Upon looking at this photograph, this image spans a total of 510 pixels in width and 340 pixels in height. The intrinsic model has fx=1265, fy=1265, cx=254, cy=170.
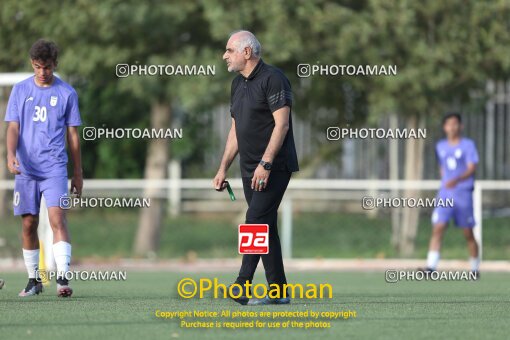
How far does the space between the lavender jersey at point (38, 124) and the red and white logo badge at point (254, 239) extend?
6.10ft

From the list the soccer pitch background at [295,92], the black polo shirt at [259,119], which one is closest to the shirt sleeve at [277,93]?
the black polo shirt at [259,119]

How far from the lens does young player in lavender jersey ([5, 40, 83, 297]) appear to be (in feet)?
34.8

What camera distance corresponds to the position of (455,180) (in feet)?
52.3

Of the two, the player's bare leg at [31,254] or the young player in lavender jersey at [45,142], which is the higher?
the young player in lavender jersey at [45,142]

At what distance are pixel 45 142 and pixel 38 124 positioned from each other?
163 millimetres

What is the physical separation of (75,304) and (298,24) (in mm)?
12036

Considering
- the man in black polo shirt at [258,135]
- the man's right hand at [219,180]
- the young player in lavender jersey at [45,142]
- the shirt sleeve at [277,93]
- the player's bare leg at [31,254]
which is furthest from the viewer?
the player's bare leg at [31,254]

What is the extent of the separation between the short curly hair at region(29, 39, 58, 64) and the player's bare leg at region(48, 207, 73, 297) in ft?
4.11

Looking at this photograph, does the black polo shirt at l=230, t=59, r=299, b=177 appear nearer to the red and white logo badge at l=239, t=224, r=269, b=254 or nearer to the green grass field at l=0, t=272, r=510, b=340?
the red and white logo badge at l=239, t=224, r=269, b=254

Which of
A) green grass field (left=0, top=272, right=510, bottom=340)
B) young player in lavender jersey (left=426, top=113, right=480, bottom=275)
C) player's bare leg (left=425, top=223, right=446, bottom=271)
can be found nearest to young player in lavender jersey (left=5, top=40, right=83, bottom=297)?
green grass field (left=0, top=272, right=510, bottom=340)

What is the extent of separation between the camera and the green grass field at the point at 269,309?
789cm

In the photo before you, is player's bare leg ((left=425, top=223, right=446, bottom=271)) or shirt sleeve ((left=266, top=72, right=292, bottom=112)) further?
player's bare leg ((left=425, top=223, right=446, bottom=271))

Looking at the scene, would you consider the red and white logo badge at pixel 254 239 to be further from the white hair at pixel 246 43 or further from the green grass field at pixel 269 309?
the white hair at pixel 246 43

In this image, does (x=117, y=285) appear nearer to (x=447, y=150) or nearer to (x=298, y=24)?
(x=447, y=150)
